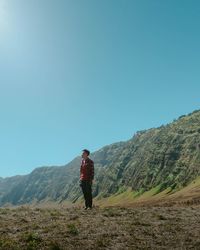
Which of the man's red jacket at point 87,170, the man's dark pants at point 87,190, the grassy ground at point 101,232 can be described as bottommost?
the grassy ground at point 101,232

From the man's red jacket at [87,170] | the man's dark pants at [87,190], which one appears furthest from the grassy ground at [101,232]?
the man's red jacket at [87,170]

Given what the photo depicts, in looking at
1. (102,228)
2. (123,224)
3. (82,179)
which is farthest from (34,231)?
(82,179)

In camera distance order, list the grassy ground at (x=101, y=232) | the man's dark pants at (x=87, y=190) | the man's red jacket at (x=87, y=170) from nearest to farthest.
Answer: the grassy ground at (x=101, y=232), the man's dark pants at (x=87, y=190), the man's red jacket at (x=87, y=170)

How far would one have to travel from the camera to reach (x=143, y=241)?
1769 centimetres

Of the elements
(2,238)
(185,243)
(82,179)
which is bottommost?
(185,243)

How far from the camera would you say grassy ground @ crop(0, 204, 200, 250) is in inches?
663

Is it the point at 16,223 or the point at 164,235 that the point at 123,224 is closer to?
the point at 164,235

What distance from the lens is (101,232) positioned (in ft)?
61.2

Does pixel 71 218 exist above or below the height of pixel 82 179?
below

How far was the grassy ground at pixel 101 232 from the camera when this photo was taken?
16.8m

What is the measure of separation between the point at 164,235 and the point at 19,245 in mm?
6166

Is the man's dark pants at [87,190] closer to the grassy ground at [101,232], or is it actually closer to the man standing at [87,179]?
the man standing at [87,179]

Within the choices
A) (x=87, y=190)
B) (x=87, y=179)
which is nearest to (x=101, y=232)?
(x=87, y=190)

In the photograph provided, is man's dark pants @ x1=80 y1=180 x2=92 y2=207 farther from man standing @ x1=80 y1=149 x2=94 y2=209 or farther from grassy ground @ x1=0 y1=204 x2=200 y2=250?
grassy ground @ x1=0 y1=204 x2=200 y2=250
